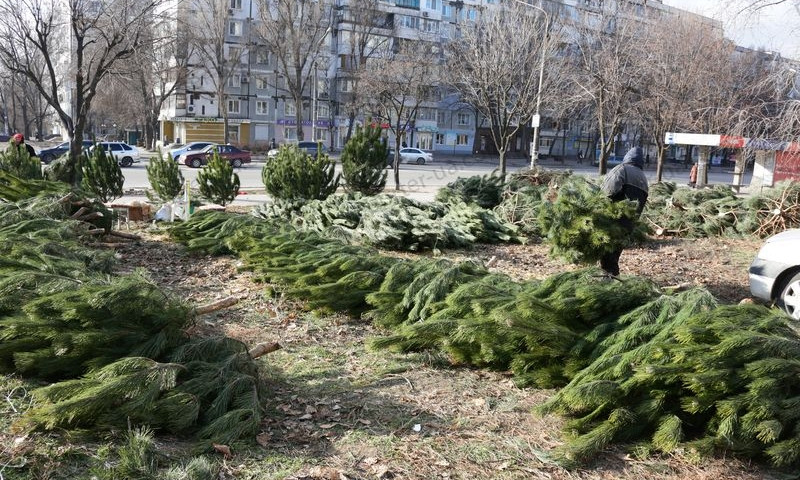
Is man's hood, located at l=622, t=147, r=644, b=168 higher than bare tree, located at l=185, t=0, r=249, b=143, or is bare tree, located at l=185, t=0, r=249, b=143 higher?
bare tree, located at l=185, t=0, r=249, b=143

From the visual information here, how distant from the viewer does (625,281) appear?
5.54m

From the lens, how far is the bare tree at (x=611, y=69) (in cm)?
2333

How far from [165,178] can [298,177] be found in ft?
10.6

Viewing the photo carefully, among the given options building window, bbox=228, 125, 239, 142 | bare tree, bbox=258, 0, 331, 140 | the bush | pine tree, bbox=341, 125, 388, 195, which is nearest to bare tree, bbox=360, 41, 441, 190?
bare tree, bbox=258, 0, 331, 140

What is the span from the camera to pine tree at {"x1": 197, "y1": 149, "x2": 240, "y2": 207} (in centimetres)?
1489

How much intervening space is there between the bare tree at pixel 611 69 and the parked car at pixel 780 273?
15460 millimetres

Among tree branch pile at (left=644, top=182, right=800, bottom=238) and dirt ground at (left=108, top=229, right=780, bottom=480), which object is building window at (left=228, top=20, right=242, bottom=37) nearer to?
tree branch pile at (left=644, top=182, right=800, bottom=238)

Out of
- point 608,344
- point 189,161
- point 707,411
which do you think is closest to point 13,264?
point 608,344

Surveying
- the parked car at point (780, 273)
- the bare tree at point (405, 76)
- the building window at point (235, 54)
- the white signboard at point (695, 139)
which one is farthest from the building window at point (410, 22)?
the parked car at point (780, 273)

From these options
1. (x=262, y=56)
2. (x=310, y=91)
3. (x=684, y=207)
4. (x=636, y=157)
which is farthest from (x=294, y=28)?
(x=636, y=157)

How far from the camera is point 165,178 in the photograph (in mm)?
14719

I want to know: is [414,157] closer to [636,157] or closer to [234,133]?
[234,133]

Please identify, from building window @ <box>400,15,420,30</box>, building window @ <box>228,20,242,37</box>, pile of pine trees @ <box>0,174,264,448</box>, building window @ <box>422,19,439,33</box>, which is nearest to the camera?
pile of pine trees @ <box>0,174,264,448</box>

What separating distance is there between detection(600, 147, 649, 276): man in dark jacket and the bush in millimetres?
6996
